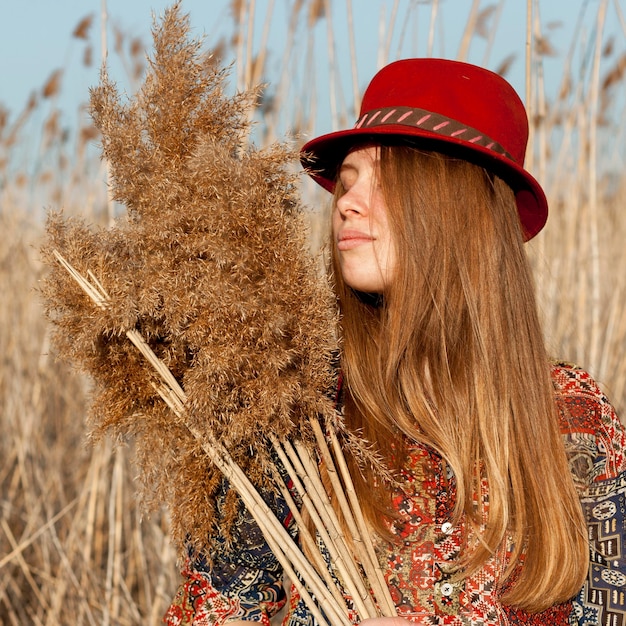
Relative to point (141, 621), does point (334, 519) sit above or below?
above

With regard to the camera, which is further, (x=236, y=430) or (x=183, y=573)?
(x=183, y=573)

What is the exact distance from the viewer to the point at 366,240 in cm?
→ 112

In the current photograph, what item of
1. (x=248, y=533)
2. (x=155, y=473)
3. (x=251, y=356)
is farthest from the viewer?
(x=248, y=533)

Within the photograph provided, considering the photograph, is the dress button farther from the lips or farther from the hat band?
the hat band

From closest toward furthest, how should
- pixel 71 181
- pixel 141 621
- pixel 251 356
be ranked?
1. pixel 251 356
2. pixel 141 621
3. pixel 71 181

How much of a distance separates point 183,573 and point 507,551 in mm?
414

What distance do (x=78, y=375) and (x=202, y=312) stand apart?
1044 millimetres

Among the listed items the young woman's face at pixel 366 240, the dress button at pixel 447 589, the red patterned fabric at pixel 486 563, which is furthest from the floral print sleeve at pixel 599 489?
the young woman's face at pixel 366 240

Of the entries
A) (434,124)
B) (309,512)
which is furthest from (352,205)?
(309,512)

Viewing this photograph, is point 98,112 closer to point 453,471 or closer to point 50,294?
point 50,294

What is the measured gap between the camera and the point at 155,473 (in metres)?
0.96

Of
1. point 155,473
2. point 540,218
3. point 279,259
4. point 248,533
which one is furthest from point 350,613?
point 540,218

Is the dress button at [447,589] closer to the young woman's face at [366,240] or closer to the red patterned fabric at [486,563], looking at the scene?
the red patterned fabric at [486,563]

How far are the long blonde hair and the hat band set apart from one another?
42 millimetres
